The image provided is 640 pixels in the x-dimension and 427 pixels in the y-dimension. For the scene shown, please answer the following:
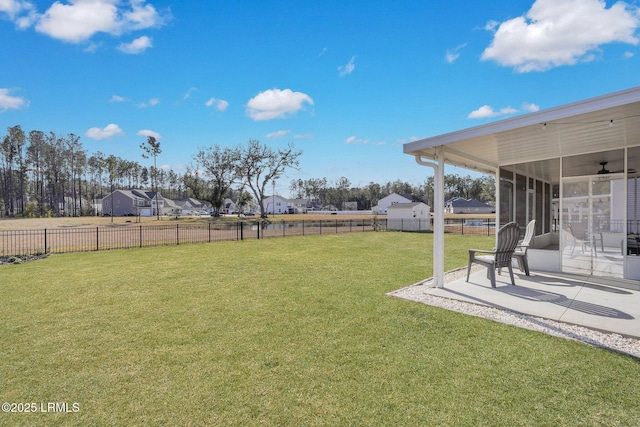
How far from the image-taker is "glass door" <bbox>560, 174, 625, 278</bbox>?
586 centimetres

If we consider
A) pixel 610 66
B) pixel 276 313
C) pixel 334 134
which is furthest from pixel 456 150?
pixel 334 134

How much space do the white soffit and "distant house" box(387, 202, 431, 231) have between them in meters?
16.7

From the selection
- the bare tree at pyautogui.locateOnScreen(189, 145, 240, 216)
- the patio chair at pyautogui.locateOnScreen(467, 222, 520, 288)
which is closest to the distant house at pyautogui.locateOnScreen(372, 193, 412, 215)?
the bare tree at pyautogui.locateOnScreen(189, 145, 240, 216)

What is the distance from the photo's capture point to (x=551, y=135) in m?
4.84

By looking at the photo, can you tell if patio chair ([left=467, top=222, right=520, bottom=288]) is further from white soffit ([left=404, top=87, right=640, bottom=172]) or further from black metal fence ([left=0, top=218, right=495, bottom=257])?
black metal fence ([left=0, top=218, right=495, bottom=257])

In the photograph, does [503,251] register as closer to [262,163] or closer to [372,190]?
[262,163]

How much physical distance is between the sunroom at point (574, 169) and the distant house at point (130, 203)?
5340 cm

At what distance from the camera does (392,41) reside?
10094 millimetres

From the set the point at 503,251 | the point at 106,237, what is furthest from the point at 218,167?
the point at 503,251

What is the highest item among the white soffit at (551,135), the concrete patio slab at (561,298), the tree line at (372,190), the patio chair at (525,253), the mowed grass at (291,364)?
the tree line at (372,190)

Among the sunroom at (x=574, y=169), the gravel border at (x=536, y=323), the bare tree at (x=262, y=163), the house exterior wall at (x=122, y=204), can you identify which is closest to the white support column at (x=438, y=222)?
the sunroom at (x=574, y=169)

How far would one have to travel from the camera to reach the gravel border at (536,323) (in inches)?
121

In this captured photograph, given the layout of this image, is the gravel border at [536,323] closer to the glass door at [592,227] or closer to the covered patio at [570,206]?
the covered patio at [570,206]

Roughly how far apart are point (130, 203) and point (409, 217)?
48038 millimetres
